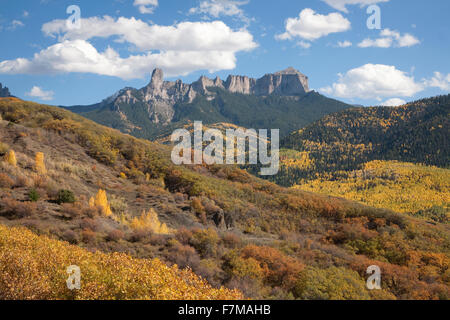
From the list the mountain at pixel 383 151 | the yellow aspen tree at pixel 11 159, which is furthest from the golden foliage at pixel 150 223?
the mountain at pixel 383 151

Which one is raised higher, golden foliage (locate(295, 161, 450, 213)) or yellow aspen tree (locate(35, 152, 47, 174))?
yellow aspen tree (locate(35, 152, 47, 174))

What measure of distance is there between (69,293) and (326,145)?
20453 cm

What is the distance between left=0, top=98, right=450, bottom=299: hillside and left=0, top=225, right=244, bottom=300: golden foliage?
140 mm

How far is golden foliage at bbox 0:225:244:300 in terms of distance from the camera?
320 inches

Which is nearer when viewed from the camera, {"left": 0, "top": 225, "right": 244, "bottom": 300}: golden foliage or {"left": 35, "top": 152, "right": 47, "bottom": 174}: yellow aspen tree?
{"left": 0, "top": 225, "right": 244, "bottom": 300}: golden foliage

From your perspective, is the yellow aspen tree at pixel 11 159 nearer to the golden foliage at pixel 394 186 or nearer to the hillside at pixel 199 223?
the hillside at pixel 199 223

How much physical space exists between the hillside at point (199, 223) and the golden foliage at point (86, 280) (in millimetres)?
140

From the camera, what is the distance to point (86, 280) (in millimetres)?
8797

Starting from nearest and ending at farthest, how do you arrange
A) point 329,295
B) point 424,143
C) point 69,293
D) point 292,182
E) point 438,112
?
1. point 69,293
2. point 329,295
3. point 292,182
4. point 424,143
5. point 438,112

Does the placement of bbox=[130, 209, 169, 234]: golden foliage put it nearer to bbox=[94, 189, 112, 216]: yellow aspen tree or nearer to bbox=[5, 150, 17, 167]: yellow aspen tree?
bbox=[94, 189, 112, 216]: yellow aspen tree

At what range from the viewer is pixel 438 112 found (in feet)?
601

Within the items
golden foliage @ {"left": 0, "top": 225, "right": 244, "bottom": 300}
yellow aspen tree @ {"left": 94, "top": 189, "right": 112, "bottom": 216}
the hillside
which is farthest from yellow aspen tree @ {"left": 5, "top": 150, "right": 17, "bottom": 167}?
golden foliage @ {"left": 0, "top": 225, "right": 244, "bottom": 300}

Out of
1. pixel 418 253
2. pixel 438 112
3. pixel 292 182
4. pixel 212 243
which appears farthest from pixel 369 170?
pixel 212 243

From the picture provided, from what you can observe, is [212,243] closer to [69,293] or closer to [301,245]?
[301,245]
